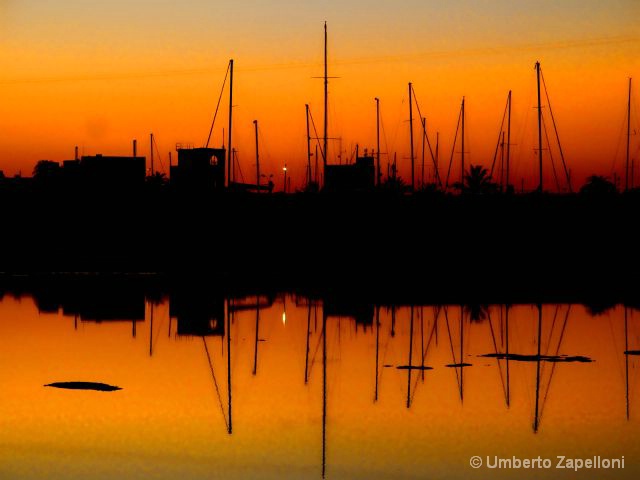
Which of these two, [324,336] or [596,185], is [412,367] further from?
[596,185]

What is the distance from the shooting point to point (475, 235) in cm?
10888

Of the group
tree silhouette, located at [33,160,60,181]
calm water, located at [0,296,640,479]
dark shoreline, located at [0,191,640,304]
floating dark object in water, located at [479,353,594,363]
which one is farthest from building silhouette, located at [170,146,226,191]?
floating dark object in water, located at [479,353,594,363]

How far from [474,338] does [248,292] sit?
22.9m

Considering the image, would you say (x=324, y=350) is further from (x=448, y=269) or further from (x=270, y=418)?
(x=448, y=269)

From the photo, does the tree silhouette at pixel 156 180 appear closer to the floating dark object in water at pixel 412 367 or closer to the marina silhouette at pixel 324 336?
the marina silhouette at pixel 324 336

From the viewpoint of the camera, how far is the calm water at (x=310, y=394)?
2466 cm

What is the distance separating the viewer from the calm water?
971 inches

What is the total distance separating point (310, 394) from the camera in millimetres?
32750

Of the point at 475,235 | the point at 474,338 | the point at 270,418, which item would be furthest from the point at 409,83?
the point at 270,418

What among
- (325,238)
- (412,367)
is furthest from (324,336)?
(325,238)

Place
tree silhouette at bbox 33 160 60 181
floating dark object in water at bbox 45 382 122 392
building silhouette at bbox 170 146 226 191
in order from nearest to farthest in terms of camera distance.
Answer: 1. floating dark object in water at bbox 45 382 122 392
2. building silhouette at bbox 170 146 226 191
3. tree silhouette at bbox 33 160 60 181

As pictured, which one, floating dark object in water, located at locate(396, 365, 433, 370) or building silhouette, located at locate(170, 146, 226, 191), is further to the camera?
building silhouette, located at locate(170, 146, 226, 191)

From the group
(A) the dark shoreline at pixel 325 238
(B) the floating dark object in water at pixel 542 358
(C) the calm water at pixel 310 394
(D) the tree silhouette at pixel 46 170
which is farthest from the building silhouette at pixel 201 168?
(B) the floating dark object in water at pixel 542 358

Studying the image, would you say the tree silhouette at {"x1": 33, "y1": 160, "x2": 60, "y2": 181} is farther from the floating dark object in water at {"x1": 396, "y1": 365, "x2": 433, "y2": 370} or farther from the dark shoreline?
the floating dark object in water at {"x1": 396, "y1": 365, "x2": 433, "y2": 370}
